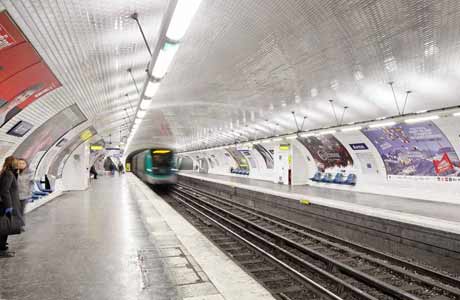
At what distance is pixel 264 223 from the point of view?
11469mm

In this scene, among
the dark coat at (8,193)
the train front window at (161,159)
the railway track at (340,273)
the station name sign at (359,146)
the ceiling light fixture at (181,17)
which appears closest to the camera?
the ceiling light fixture at (181,17)

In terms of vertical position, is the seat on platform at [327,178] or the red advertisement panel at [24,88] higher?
the red advertisement panel at [24,88]

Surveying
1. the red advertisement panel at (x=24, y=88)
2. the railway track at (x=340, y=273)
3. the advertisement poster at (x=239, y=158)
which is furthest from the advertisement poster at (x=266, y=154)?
the red advertisement panel at (x=24, y=88)

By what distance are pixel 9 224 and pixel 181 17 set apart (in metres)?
4.07

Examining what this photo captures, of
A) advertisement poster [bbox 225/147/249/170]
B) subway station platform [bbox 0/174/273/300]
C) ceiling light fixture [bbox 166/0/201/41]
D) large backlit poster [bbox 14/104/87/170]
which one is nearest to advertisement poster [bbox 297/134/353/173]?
advertisement poster [bbox 225/147/249/170]

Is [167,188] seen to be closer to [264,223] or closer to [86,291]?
[264,223]

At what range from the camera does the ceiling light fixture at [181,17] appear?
8.04ft

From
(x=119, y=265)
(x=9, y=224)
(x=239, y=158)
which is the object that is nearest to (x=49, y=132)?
(x=9, y=224)

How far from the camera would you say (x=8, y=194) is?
15.3 ft

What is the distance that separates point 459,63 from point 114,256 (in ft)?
22.5

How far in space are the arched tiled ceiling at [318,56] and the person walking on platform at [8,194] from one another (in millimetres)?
3386

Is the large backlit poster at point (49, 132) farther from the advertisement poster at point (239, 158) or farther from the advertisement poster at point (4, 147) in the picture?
the advertisement poster at point (239, 158)

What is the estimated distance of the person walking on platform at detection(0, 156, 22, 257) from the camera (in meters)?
4.65

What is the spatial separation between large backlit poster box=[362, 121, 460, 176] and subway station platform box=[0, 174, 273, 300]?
8.42 m
